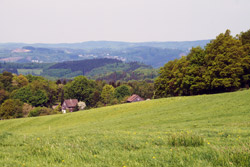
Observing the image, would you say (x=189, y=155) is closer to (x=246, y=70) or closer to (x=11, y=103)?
(x=246, y=70)

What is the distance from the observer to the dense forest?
154 feet

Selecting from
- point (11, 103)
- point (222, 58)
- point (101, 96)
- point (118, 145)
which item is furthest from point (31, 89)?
point (118, 145)

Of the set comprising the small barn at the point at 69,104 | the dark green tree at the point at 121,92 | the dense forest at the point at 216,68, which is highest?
the dense forest at the point at 216,68

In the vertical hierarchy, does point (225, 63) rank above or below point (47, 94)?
above

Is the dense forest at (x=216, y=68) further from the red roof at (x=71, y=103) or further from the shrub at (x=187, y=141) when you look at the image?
the red roof at (x=71, y=103)

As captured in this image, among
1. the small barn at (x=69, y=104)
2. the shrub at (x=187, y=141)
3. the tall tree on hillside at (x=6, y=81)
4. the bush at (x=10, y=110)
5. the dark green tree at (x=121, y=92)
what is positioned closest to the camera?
the shrub at (x=187, y=141)

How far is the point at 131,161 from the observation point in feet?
21.1

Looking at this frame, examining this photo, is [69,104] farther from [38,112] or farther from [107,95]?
[38,112]

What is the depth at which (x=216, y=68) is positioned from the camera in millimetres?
47688

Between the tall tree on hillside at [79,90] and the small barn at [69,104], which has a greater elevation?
the tall tree on hillside at [79,90]

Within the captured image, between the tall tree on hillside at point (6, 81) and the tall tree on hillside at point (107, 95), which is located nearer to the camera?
the tall tree on hillside at point (6, 81)

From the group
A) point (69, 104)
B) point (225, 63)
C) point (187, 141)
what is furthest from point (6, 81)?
point (187, 141)

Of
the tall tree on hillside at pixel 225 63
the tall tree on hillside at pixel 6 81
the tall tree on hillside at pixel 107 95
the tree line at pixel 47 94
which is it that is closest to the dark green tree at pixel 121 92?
the tree line at pixel 47 94

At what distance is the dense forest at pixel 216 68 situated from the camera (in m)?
46.8
